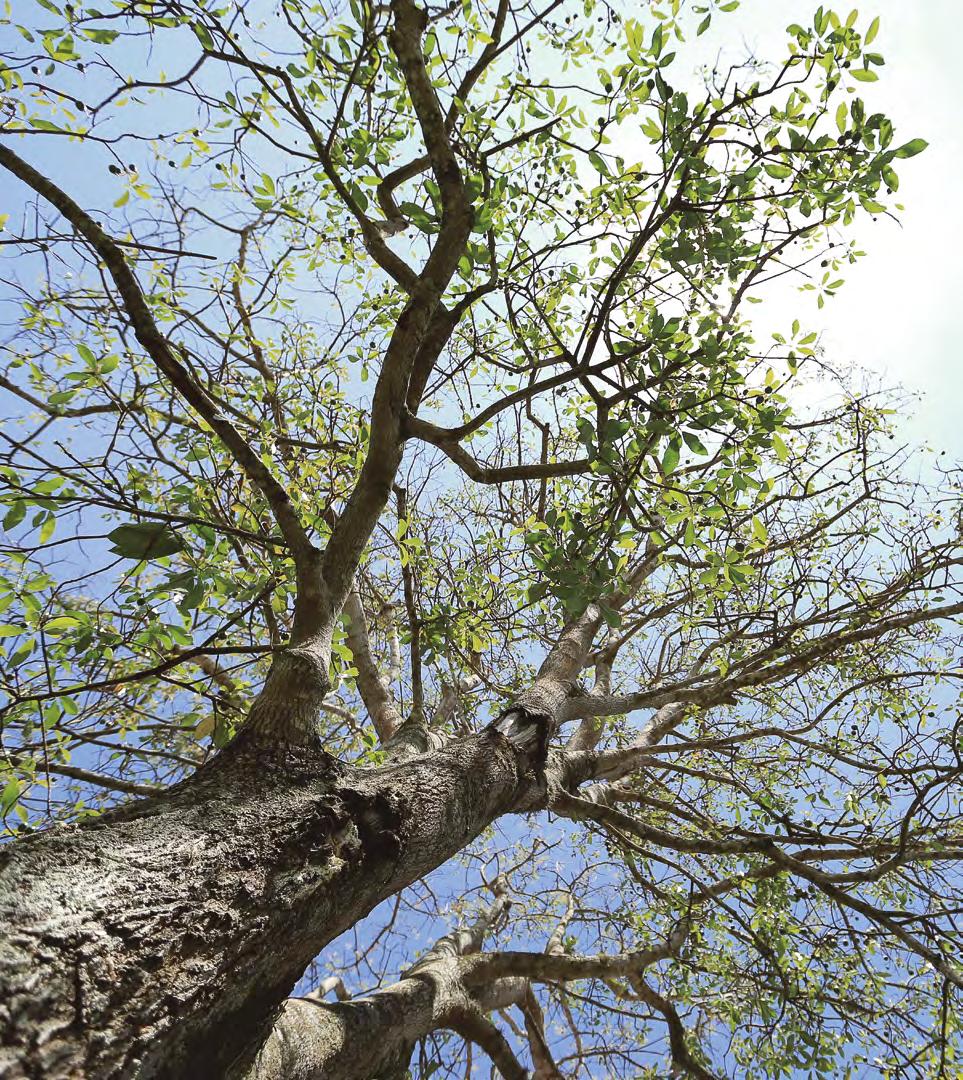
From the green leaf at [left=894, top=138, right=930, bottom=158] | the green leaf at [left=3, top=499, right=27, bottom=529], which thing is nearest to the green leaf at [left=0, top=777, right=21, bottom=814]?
the green leaf at [left=3, top=499, right=27, bottom=529]

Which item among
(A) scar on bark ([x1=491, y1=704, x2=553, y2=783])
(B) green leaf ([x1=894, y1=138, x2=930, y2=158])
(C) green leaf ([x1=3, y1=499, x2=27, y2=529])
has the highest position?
(B) green leaf ([x1=894, y1=138, x2=930, y2=158])

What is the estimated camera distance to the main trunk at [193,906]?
972 millimetres

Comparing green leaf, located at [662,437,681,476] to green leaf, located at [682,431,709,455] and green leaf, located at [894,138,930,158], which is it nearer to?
green leaf, located at [682,431,709,455]

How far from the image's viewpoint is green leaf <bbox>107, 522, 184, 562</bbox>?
206cm

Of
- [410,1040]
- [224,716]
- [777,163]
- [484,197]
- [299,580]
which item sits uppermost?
[777,163]

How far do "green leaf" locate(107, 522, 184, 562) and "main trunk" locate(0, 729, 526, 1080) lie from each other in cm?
72

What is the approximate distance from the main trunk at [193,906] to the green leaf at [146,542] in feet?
2.37

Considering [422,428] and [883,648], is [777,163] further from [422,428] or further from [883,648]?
[883,648]

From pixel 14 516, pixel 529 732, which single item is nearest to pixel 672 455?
pixel 529 732

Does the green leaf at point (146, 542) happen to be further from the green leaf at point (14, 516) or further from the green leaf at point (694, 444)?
the green leaf at point (694, 444)

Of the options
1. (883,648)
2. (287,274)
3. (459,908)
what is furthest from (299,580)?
(459,908)

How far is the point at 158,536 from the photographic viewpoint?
208cm

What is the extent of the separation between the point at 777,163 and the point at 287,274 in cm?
337

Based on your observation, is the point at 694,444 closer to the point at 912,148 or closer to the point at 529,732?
the point at 912,148
